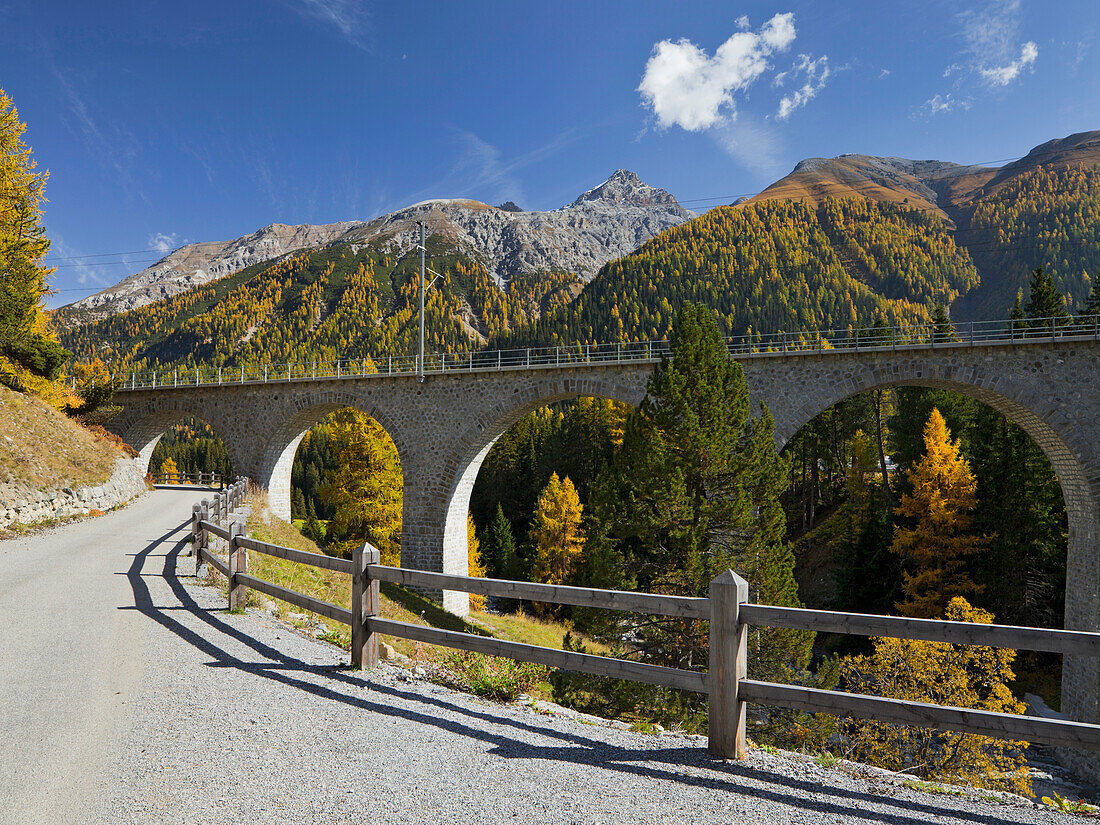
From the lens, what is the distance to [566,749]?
4430 mm

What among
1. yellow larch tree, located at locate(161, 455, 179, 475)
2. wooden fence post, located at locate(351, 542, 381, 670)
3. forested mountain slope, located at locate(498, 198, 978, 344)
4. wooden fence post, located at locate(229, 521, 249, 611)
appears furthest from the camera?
forested mountain slope, located at locate(498, 198, 978, 344)

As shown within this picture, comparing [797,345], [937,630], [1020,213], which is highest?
[1020,213]

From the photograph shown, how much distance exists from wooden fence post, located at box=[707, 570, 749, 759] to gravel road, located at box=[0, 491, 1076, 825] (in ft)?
0.61

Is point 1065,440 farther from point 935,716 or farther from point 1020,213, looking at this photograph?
point 1020,213

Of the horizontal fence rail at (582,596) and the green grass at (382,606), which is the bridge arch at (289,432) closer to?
the green grass at (382,606)

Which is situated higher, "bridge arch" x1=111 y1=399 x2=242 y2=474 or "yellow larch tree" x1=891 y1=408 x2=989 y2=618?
"bridge arch" x1=111 y1=399 x2=242 y2=474

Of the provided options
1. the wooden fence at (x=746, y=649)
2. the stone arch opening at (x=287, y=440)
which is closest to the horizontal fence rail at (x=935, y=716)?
the wooden fence at (x=746, y=649)

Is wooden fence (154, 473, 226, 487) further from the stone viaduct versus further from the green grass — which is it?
the green grass

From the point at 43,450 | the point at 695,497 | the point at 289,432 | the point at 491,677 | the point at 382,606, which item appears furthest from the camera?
the point at 289,432

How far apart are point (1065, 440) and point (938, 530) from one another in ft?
37.4

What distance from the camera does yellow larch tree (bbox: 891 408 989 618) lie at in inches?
1041

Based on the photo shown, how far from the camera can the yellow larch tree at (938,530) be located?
86.8 feet

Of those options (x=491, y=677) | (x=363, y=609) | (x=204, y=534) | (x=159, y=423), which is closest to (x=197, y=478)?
(x=159, y=423)

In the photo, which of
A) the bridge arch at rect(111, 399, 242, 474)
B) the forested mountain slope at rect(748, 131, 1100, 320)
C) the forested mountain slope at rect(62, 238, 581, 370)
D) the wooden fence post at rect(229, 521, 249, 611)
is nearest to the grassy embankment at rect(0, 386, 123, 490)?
the bridge arch at rect(111, 399, 242, 474)
